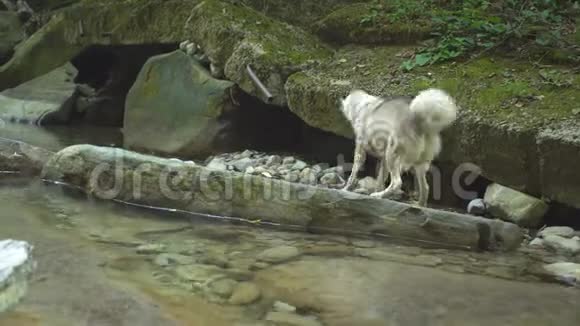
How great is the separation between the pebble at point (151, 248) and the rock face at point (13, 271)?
148 centimetres

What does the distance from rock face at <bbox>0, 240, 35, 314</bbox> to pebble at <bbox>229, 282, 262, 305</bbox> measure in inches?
46.0

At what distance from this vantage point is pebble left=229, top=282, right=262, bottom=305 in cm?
359

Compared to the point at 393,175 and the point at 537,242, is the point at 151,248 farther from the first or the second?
the point at 537,242

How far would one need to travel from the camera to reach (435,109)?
4957mm

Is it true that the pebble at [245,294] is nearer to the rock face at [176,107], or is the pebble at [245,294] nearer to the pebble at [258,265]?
the pebble at [258,265]

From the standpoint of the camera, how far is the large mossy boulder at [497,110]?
5113mm

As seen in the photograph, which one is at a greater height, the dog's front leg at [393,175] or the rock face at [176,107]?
the rock face at [176,107]

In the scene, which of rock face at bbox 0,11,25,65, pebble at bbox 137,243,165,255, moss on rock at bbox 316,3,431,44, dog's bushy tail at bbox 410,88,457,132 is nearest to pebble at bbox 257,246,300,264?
pebble at bbox 137,243,165,255

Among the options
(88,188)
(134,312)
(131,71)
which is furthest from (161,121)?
(134,312)

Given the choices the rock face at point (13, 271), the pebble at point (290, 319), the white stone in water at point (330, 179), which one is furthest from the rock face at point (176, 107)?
the rock face at point (13, 271)

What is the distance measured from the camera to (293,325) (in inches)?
128

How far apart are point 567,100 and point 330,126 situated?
2.50 meters

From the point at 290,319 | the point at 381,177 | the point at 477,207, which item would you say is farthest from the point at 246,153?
the point at 290,319

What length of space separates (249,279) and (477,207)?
2.75 m
